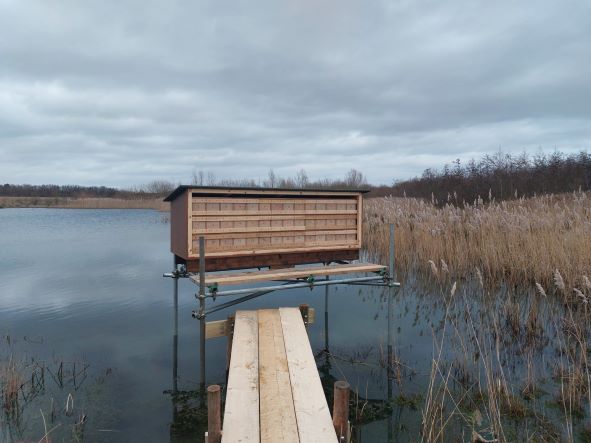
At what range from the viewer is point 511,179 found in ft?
81.4

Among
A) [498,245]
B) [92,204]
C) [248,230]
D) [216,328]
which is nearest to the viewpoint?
[216,328]

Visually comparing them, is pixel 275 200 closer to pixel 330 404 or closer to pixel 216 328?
pixel 216 328

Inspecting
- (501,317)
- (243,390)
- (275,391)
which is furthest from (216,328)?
(501,317)

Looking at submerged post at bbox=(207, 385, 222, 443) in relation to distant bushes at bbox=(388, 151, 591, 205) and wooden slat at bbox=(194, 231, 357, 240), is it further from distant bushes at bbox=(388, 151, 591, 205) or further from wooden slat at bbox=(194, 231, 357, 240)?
distant bushes at bbox=(388, 151, 591, 205)

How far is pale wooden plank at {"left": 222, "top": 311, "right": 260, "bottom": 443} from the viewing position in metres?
3.38

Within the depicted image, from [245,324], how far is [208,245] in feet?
4.64

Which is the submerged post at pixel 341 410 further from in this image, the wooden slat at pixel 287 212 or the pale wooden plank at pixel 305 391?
the wooden slat at pixel 287 212

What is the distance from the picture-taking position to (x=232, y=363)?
4.55 meters

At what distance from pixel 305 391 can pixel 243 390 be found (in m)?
0.59

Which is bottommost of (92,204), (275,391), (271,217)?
(275,391)

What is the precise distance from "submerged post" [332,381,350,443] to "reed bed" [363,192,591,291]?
5.93 metres

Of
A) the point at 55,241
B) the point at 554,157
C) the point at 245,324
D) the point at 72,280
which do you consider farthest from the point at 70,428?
the point at 554,157

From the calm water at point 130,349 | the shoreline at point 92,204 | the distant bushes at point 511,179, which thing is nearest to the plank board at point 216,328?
the calm water at point 130,349

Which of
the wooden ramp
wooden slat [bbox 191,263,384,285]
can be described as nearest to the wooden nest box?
wooden slat [bbox 191,263,384,285]
